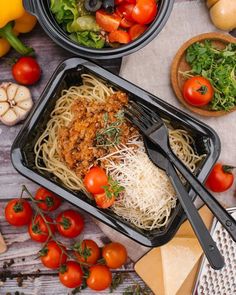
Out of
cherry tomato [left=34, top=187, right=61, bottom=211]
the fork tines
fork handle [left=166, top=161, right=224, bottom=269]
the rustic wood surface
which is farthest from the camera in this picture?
the rustic wood surface

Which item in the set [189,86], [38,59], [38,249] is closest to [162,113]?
[189,86]

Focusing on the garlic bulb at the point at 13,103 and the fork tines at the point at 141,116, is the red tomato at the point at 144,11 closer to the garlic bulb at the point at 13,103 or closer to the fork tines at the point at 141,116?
the fork tines at the point at 141,116

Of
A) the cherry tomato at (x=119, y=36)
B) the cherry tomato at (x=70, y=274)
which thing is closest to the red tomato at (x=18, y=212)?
the cherry tomato at (x=70, y=274)

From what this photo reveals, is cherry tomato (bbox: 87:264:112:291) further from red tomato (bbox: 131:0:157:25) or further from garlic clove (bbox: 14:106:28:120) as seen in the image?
red tomato (bbox: 131:0:157:25)

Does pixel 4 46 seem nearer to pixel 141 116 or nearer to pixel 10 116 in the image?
pixel 10 116

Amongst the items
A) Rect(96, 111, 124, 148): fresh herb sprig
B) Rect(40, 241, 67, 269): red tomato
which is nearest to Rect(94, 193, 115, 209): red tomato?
Rect(96, 111, 124, 148): fresh herb sprig

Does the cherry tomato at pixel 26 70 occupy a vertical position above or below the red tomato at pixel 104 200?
above
